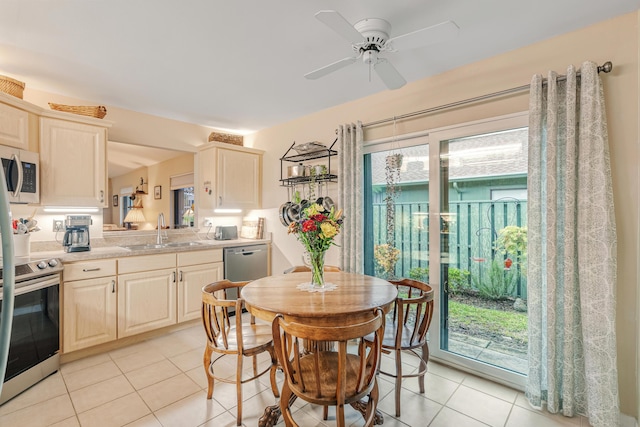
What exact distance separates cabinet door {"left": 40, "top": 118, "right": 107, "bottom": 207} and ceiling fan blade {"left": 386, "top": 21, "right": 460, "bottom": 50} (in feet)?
9.71

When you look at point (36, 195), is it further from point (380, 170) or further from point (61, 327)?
A: point (380, 170)

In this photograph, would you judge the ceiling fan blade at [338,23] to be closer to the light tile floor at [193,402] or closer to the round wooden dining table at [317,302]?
the round wooden dining table at [317,302]

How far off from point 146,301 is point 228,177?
1.81 metres

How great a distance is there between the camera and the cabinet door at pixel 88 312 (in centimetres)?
273

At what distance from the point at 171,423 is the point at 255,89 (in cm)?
287

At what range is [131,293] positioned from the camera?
10.2ft

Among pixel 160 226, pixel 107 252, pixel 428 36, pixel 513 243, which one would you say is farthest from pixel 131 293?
pixel 513 243

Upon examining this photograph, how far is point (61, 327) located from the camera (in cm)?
270

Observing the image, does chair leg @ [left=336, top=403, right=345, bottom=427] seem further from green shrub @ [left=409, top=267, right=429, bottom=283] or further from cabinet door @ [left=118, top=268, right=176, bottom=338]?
cabinet door @ [left=118, top=268, right=176, bottom=338]

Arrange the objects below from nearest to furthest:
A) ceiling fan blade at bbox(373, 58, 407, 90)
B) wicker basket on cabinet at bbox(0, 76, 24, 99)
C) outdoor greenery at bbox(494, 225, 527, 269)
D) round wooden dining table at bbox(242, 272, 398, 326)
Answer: round wooden dining table at bbox(242, 272, 398, 326) < ceiling fan blade at bbox(373, 58, 407, 90) < outdoor greenery at bbox(494, 225, 527, 269) < wicker basket on cabinet at bbox(0, 76, 24, 99)

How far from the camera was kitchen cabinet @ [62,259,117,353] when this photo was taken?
2.73 meters

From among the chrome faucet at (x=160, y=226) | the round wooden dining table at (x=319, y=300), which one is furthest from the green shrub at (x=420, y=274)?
the chrome faucet at (x=160, y=226)

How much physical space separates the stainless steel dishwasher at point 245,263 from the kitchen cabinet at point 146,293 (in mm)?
653

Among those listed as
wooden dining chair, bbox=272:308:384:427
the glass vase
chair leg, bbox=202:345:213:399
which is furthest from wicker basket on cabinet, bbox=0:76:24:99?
wooden dining chair, bbox=272:308:384:427
